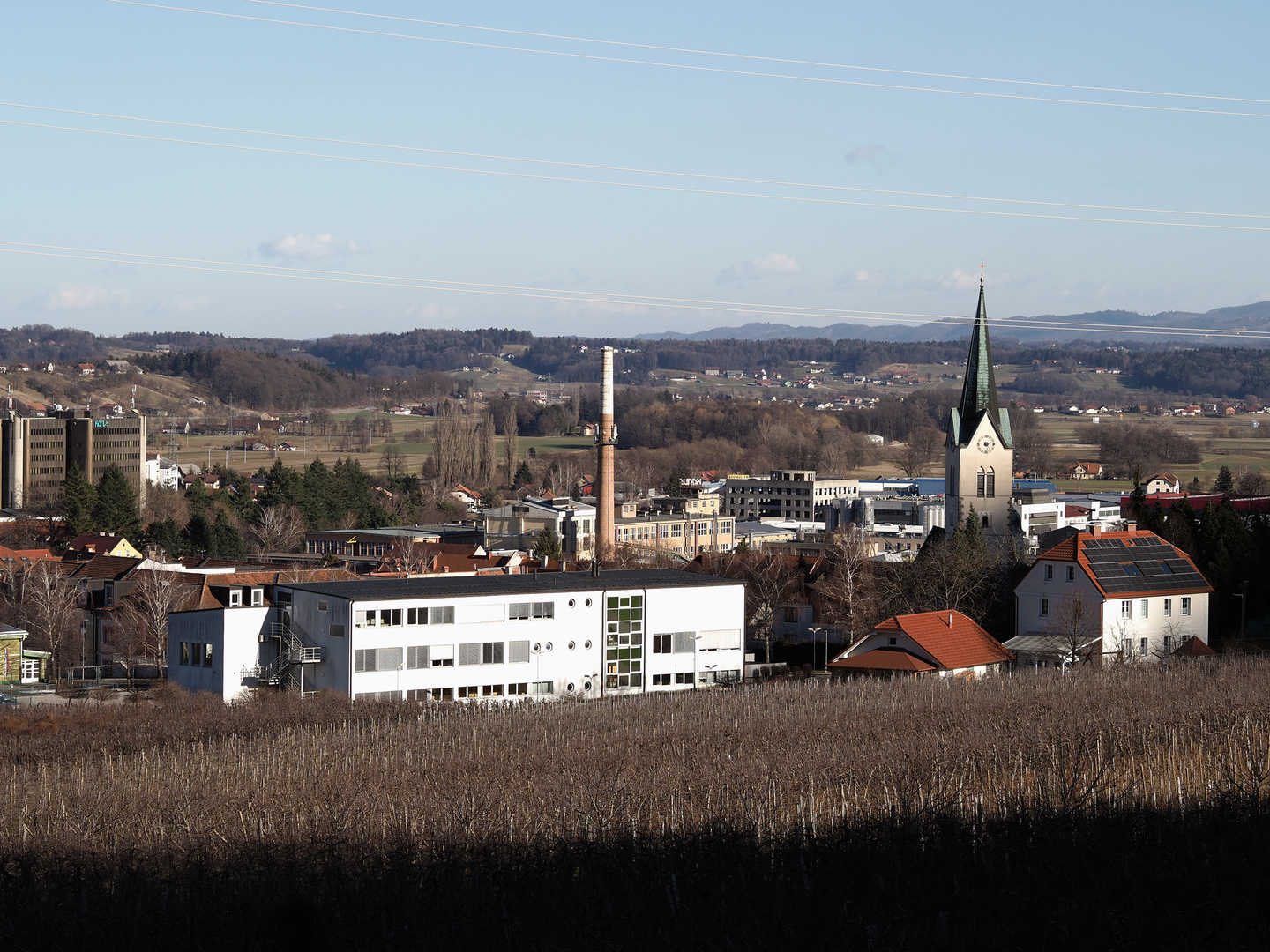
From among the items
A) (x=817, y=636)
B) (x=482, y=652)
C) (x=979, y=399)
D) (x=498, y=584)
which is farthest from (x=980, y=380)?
(x=482, y=652)

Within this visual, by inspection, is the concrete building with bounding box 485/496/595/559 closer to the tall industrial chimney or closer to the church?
the tall industrial chimney

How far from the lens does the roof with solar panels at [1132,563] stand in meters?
41.9

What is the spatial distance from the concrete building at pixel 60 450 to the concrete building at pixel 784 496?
4142 centimetres

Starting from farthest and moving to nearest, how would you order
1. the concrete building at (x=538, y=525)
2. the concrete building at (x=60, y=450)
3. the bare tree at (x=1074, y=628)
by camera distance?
1. the concrete building at (x=60, y=450)
2. the concrete building at (x=538, y=525)
3. the bare tree at (x=1074, y=628)

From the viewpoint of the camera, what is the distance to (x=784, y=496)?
4592 inches

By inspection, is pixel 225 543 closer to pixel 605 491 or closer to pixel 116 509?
pixel 116 509

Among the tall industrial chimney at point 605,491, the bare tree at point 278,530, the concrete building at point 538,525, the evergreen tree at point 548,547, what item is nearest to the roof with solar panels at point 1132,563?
the tall industrial chimney at point 605,491

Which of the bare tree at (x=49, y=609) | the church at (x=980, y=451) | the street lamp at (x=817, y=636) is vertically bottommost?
the street lamp at (x=817, y=636)

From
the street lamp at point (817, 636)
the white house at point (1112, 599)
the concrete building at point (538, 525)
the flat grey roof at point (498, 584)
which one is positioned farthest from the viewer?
A: the concrete building at point (538, 525)

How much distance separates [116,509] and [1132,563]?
53668 mm

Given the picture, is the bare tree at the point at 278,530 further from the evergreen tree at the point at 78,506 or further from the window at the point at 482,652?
the window at the point at 482,652

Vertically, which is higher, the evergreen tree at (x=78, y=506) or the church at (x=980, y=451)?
the church at (x=980, y=451)

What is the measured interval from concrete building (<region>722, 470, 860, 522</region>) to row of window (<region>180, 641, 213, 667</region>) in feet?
260

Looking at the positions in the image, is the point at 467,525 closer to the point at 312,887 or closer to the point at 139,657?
the point at 139,657
